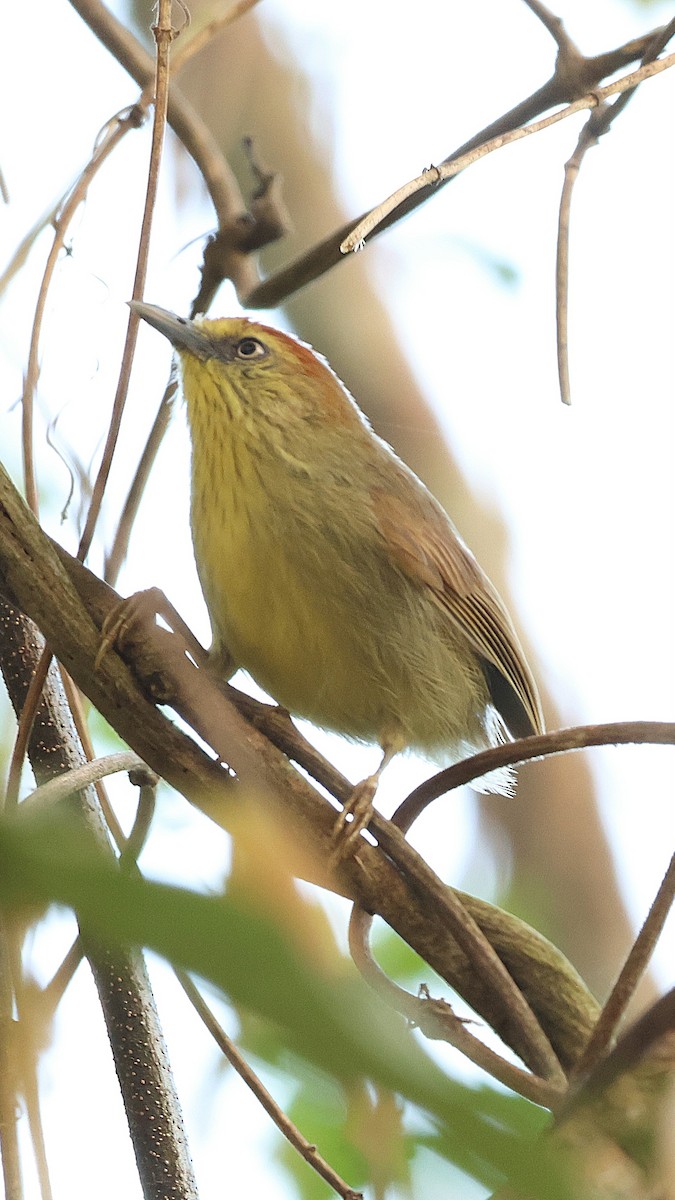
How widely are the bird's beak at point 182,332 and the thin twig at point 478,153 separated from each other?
877mm

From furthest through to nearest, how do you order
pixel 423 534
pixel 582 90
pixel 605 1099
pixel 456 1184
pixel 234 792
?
pixel 423 534 → pixel 582 90 → pixel 234 792 → pixel 605 1099 → pixel 456 1184

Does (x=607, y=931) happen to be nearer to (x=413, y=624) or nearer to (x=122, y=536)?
(x=413, y=624)

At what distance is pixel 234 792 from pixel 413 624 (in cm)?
93

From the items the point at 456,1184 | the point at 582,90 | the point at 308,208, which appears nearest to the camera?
the point at 456,1184

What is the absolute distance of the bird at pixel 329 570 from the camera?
1.91m

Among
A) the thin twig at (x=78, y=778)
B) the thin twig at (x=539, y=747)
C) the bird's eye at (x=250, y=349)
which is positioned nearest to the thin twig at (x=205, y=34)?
the bird's eye at (x=250, y=349)

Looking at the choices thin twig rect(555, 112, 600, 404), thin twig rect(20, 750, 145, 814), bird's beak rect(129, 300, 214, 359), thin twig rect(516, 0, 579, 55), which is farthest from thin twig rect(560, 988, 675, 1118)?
bird's beak rect(129, 300, 214, 359)

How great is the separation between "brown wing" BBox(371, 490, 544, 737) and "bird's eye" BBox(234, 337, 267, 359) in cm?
47

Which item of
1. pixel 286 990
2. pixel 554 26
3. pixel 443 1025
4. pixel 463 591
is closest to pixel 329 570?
pixel 463 591

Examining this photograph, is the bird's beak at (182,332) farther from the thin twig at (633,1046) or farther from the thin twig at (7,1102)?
the thin twig at (633,1046)

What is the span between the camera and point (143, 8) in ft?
12.1

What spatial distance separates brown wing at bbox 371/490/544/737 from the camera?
6.64 feet

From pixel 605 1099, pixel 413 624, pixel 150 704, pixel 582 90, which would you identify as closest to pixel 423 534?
pixel 413 624

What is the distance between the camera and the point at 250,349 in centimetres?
242
